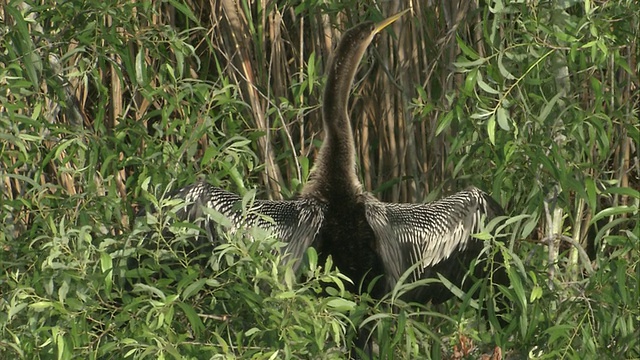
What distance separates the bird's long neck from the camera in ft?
13.4

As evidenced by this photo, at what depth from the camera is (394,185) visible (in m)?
4.67

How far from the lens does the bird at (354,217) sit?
401cm

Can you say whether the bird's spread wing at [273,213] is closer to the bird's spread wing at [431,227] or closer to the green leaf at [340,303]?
the bird's spread wing at [431,227]

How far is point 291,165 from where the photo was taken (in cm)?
467

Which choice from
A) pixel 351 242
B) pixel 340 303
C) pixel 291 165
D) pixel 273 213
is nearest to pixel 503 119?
pixel 340 303

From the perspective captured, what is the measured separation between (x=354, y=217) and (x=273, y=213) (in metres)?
0.26

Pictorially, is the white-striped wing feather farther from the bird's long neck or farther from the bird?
the bird's long neck

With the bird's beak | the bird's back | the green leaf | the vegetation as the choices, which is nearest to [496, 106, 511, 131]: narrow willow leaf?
the vegetation

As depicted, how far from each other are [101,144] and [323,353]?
3.75 ft

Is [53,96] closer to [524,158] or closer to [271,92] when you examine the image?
[271,92]

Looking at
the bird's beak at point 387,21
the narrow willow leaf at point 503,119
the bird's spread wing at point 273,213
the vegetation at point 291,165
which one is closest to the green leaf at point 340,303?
the vegetation at point 291,165

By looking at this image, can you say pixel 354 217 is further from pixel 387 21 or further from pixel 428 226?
pixel 387 21

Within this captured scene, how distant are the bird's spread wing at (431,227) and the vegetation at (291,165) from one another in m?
0.12

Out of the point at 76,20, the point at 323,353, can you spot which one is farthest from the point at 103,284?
the point at 76,20
